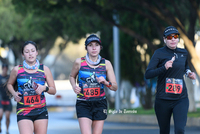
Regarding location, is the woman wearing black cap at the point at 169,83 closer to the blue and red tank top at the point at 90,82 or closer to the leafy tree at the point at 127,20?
the blue and red tank top at the point at 90,82

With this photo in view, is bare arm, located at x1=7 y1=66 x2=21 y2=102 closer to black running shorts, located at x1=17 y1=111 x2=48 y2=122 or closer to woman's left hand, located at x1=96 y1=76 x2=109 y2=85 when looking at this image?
black running shorts, located at x1=17 y1=111 x2=48 y2=122

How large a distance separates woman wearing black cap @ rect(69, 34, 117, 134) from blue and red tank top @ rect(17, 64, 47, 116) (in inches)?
19.3

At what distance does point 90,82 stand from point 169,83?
111 cm

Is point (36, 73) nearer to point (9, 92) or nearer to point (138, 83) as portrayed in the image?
point (9, 92)

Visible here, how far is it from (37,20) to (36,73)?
24.4m

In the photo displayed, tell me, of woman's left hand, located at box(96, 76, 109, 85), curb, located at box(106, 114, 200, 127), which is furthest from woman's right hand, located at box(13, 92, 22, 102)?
curb, located at box(106, 114, 200, 127)

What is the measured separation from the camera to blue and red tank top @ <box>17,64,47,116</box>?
6434 mm

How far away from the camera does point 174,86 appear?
6727mm

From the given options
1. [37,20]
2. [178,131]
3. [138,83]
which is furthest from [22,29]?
[178,131]

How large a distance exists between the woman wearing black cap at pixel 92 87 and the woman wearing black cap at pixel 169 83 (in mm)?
682

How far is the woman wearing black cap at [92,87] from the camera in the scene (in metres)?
6.53

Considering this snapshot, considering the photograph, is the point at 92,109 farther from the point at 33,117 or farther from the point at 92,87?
the point at 33,117

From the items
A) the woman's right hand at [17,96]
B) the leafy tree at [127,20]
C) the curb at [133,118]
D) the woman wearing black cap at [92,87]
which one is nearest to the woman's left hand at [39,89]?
the woman's right hand at [17,96]

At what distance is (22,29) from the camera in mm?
35562
